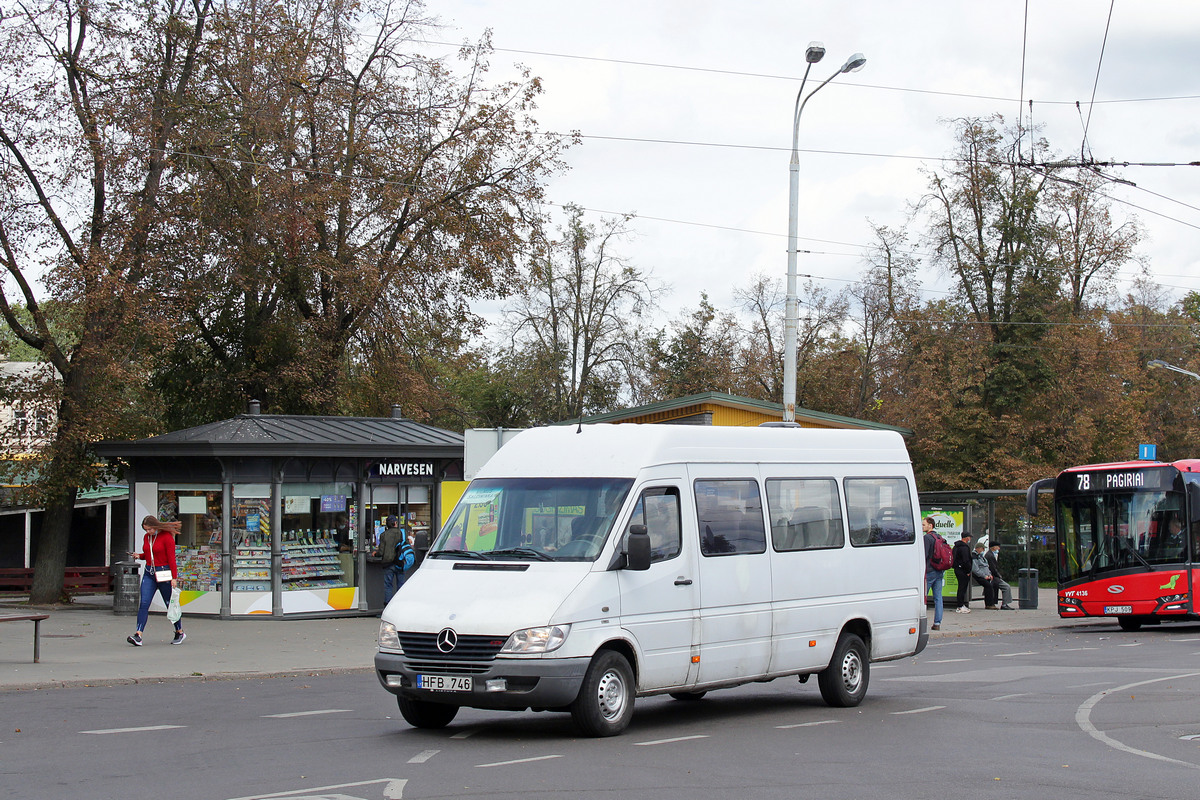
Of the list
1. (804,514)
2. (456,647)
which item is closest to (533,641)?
(456,647)

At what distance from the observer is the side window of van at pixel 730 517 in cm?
1120

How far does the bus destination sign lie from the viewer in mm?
23969

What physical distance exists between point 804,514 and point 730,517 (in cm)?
119

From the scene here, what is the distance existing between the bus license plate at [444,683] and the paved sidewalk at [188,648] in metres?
6.20

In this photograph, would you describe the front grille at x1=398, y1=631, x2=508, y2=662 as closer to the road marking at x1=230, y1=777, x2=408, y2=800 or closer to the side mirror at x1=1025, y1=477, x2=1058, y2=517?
the road marking at x1=230, y1=777, x2=408, y2=800

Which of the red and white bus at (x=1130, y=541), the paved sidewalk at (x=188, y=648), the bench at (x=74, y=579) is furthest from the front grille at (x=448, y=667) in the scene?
the bench at (x=74, y=579)

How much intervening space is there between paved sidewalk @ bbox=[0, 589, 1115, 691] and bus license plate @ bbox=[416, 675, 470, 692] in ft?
20.3

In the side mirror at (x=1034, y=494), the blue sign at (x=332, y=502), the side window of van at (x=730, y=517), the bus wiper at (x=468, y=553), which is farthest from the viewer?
the side mirror at (x=1034, y=494)

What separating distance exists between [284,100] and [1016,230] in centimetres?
2842

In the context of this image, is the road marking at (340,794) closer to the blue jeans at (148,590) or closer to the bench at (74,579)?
the blue jeans at (148,590)

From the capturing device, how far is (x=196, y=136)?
92.9 feet

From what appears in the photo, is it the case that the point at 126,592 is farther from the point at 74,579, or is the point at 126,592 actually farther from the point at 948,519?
the point at 948,519

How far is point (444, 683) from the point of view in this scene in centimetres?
975

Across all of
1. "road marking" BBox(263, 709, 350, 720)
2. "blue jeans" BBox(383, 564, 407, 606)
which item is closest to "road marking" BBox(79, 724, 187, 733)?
"road marking" BBox(263, 709, 350, 720)
